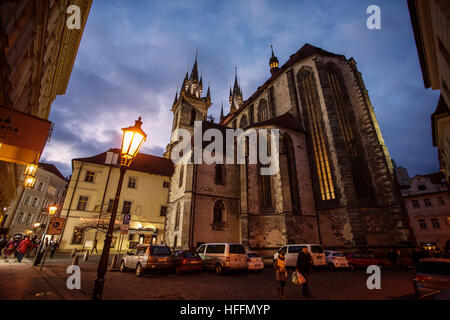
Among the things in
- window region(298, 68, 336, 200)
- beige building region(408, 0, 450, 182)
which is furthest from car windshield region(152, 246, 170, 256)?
window region(298, 68, 336, 200)

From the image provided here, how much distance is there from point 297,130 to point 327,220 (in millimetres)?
9293

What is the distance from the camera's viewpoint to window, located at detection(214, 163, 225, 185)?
2185 centimetres

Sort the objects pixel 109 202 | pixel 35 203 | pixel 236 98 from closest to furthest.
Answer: pixel 109 202 → pixel 35 203 → pixel 236 98

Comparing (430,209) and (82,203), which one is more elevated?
(430,209)

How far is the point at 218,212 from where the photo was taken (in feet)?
68.1

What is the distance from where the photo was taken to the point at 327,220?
59.3 feet

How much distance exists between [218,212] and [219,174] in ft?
13.5

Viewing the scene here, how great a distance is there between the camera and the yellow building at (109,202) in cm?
2222

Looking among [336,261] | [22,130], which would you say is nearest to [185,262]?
[22,130]

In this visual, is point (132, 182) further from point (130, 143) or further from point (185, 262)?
point (130, 143)
